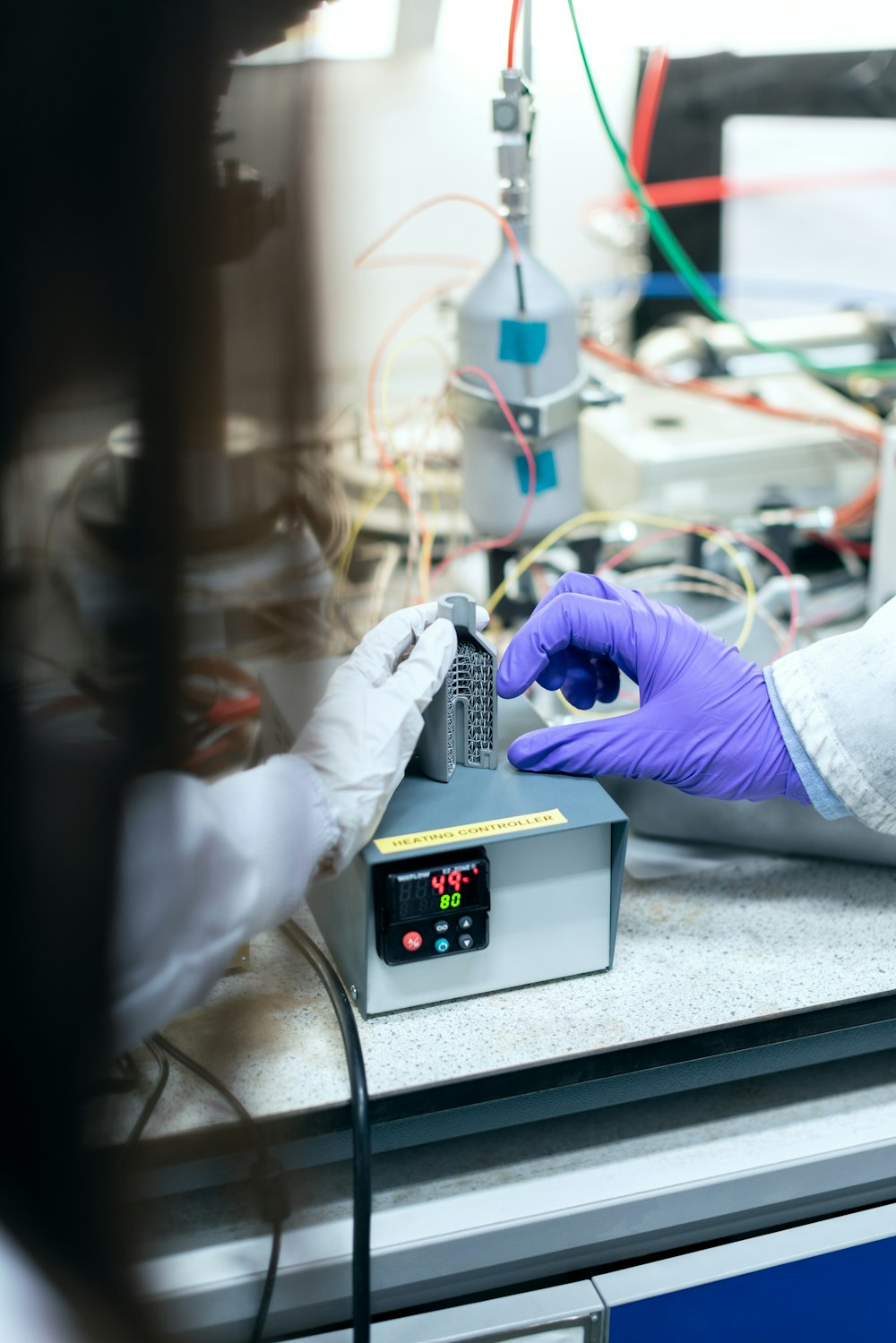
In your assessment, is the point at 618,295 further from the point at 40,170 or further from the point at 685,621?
the point at 40,170

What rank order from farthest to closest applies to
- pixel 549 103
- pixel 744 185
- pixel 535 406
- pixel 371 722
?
pixel 744 185 → pixel 549 103 → pixel 535 406 → pixel 371 722

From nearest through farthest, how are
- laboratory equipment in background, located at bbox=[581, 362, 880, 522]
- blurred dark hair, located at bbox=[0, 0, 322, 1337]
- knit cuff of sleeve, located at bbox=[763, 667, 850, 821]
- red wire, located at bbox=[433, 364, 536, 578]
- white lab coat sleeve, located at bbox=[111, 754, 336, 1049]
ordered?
blurred dark hair, located at bbox=[0, 0, 322, 1337] < white lab coat sleeve, located at bbox=[111, 754, 336, 1049] < knit cuff of sleeve, located at bbox=[763, 667, 850, 821] < red wire, located at bbox=[433, 364, 536, 578] < laboratory equipment in background, located at bbox=[581, 362, 880, 522]

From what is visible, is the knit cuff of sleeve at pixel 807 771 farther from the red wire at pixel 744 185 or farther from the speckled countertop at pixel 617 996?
the red wire at pixel 744 185

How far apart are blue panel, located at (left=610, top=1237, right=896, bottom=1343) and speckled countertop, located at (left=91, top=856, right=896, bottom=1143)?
0.21 meters

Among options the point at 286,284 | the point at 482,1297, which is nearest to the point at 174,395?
the point at 286,284

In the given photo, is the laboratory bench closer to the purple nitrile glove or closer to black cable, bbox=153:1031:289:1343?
black cable, bbox=153:1031:289:1343

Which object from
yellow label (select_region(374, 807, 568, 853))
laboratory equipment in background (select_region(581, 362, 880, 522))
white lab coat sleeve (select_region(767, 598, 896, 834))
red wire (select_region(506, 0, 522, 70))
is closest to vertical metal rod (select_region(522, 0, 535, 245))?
red wire (select_region(506, 0, 522, 70))

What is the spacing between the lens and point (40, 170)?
0.27 m

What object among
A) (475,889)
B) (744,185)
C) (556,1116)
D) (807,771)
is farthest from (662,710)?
(744,185)

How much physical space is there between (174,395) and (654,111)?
221 centimetres

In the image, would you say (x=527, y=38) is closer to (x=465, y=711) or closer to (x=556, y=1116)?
(x=465, y=711)

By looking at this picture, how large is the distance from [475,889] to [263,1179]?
0.24 metres

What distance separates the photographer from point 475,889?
0.86 meters

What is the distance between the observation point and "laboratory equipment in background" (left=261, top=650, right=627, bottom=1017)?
33.0 inches
